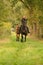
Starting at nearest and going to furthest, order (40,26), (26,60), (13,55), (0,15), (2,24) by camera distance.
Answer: (26,60)
(13,55)
(0,15)
(2,24)
(40,26)

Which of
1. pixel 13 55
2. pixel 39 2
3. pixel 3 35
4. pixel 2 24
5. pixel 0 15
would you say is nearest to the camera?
pixel 39 2

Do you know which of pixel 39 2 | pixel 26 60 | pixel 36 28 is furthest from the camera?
pixel 36 28

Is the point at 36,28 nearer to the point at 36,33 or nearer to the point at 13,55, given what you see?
the point at 36,33

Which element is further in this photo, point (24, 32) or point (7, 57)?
point (24, 32)

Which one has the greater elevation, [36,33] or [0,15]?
[0,15]

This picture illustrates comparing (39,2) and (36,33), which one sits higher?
(39,2)

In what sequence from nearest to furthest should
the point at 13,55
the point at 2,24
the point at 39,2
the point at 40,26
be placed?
the point at 39,2 < the point at 13,55 < the point at 2,24 < the point at 40,26

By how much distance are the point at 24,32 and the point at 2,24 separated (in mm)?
1920

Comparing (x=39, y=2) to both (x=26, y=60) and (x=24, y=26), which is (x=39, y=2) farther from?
(x=24, y=26)

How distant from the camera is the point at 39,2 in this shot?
10602mm

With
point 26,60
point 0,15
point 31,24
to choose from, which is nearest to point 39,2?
point 26,60

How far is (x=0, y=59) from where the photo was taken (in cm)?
1191

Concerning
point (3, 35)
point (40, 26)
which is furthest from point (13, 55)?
point (40, 26)

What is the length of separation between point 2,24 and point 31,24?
749cm
